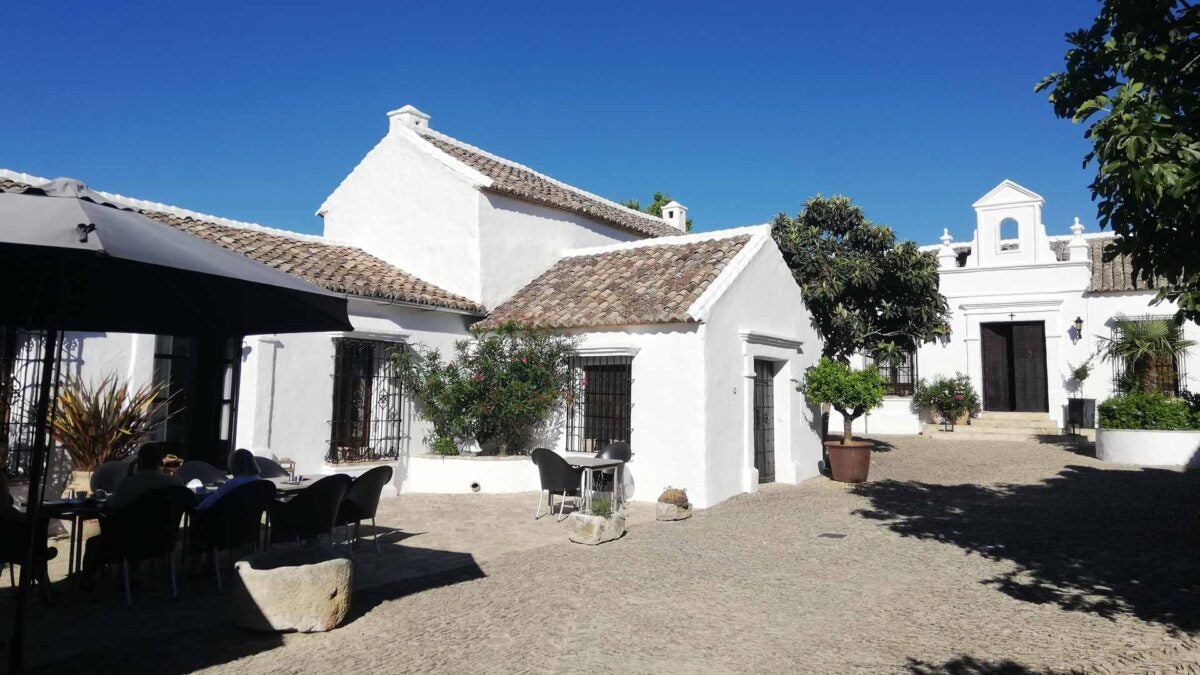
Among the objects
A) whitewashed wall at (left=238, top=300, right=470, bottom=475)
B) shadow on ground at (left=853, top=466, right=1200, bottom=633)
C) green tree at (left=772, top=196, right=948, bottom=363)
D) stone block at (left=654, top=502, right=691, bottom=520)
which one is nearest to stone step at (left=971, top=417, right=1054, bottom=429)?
shadow on ground at (left=853, top=466, right=1200, bottom=633)

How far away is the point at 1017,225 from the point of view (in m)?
21.1

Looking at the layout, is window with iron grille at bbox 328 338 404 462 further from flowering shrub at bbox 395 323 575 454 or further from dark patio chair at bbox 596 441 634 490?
dark patio chair at bbox 596 441 634 490

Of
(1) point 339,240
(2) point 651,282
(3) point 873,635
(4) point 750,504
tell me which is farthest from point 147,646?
(1) point 339,240

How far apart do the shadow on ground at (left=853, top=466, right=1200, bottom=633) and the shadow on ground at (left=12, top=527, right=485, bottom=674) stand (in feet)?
16.8

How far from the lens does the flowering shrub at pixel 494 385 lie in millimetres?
11406

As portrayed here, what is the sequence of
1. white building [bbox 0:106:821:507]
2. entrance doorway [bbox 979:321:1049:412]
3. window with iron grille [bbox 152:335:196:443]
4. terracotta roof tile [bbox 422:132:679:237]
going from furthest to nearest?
entrance doorway [bbox 979:321:1049:412], terracotta roof tile [bbox 422:132:679:237], white building [bbox 0:106:821:507], window with iron grille [bbox 152:335:196:443]

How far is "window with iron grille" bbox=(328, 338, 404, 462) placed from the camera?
437 inches

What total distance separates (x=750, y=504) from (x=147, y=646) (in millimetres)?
7735

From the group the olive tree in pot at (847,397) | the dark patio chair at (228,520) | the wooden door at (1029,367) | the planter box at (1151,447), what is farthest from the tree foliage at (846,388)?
Result: the wooden door at (1029,367)

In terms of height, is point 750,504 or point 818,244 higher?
point 818,244

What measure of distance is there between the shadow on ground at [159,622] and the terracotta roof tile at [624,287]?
5.18 meters

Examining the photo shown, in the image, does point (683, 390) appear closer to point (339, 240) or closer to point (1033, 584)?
point (1033, 584)

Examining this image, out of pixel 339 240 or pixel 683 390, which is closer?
pixel 683 390

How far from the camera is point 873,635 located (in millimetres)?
5051
